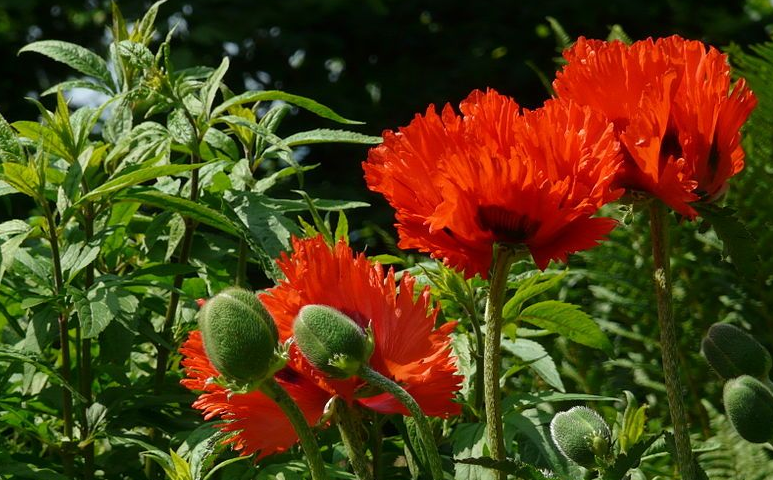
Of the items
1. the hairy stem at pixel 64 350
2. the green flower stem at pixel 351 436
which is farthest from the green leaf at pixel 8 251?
the green flower stem at pixel 351 436

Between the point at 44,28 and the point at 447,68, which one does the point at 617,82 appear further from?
the point at 44,28

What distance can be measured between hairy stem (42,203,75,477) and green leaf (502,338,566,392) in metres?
0.58

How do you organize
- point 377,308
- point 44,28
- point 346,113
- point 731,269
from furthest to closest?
point 44,28 → point 346,113 → point 731,269 → point 377,308

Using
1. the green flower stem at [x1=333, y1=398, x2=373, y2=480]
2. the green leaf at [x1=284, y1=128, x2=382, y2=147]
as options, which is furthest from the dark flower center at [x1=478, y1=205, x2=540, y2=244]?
the green leaf at [x1=284, y1=128, x2=382, y2=147]

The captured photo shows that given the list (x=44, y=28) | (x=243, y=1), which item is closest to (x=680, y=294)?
(x=243, y=1)

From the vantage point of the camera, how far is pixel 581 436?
107 centimetres

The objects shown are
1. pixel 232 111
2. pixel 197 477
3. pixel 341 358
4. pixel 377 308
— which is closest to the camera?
pixel 341 358

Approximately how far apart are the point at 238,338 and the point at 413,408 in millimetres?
149

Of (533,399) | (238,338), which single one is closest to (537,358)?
→ (533,399)

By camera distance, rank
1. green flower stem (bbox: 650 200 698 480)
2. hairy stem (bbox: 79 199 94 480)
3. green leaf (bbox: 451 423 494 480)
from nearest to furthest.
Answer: green flower stem (bbox: 650 200 698 480)
green leaf (bbox: 451 423 494 480)
hairy stem (bbox: 79 199 94 480)

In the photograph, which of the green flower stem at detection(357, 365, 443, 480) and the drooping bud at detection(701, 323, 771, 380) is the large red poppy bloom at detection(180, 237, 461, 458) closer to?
the green flower stem at detection(357, 365, 443, 480)

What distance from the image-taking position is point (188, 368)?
1.06 metres

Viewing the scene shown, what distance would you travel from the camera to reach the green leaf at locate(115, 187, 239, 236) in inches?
53.5

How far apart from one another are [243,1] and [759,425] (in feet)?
20.6
